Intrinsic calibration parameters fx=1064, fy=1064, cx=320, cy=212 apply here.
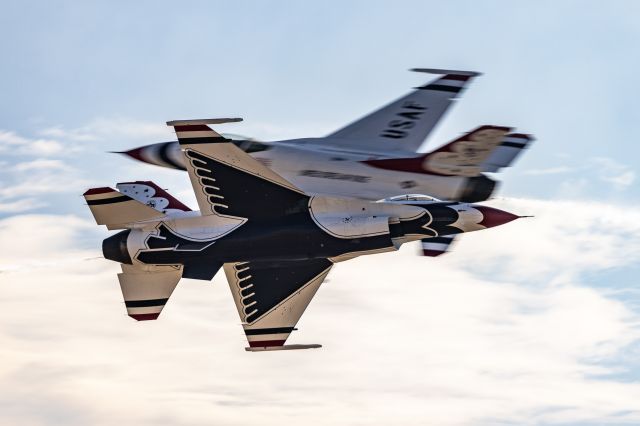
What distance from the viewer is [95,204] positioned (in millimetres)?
27578

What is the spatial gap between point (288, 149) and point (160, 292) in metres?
5.40

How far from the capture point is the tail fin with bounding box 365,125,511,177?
91.4ft

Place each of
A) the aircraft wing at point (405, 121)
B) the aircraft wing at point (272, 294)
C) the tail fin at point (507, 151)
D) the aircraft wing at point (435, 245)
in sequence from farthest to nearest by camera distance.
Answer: the aircraft wing at point (405, 121) → the tail fin at point (507, 151) → the aircraft wing at point (272, 294) → the aircraft wing at point (435, 245)

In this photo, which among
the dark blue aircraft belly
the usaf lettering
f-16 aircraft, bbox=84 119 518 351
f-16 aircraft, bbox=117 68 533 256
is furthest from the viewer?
the usaf lettering

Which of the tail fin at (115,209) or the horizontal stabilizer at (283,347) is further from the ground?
the tail fin at (115,209)

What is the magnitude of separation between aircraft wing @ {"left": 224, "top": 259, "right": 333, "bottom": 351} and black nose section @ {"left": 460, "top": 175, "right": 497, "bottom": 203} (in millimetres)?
4154

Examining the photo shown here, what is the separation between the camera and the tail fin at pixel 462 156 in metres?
27.8

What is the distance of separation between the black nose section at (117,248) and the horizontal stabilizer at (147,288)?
34.6 inches

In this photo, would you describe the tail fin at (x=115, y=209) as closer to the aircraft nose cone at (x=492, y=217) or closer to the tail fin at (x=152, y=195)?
the tail fin at (x=152, y=195)

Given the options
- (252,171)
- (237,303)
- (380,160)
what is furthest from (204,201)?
(380,160)

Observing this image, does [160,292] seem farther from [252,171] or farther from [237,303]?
[252,171]

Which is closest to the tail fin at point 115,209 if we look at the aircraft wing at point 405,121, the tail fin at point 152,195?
the tail fin at point 152,195

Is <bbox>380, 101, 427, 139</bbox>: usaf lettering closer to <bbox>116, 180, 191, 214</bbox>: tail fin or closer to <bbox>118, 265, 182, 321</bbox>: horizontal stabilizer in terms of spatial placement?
<bbox>116, 180, 191, 214</bbox>: tail fin

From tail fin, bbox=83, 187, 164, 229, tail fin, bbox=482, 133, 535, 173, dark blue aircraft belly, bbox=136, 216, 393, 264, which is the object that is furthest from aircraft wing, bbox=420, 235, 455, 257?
tail fin, bbox=83, 187, 164, 229
